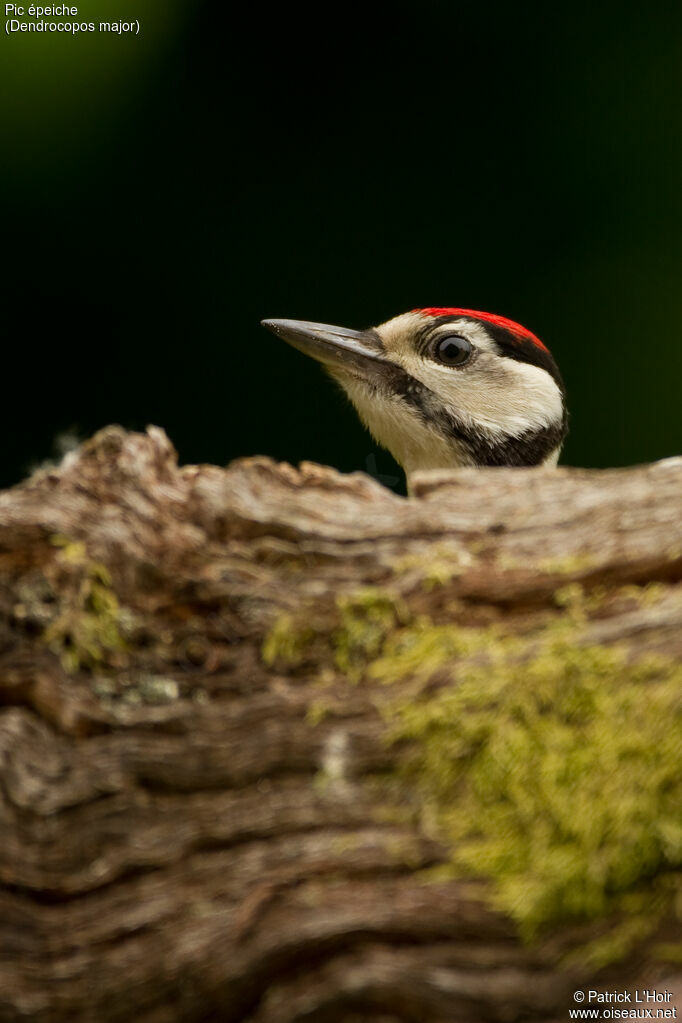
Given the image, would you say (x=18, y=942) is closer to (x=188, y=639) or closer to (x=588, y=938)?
(x=188, y=639)

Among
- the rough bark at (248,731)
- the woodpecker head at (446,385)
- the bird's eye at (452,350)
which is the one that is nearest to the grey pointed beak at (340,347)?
the woodpecker head at (446,385)

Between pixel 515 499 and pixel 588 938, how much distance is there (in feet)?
1.66

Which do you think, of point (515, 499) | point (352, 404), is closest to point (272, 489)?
point (515, 499)

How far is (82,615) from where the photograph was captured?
1276mm

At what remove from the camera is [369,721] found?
1205 millimetres

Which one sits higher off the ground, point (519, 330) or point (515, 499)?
point (519, 330)

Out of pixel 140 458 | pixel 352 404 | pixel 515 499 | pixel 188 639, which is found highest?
pixel 352 404

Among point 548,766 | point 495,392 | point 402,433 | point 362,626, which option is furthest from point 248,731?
point 495,392

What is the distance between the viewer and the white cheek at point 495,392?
2.63 m

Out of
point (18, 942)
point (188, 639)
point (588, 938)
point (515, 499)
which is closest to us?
point (588, 938)

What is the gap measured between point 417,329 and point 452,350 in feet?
0.30

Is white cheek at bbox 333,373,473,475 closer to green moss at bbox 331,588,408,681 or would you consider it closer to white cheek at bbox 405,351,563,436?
white cheek at bbox 405,351,563,436

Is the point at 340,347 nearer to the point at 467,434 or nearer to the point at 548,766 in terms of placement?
the point at 467,434

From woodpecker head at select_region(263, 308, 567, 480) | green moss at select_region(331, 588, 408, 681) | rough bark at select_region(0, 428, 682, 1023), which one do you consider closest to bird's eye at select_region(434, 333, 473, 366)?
woodpecker head at select_region(263, 308, 567, 480)
